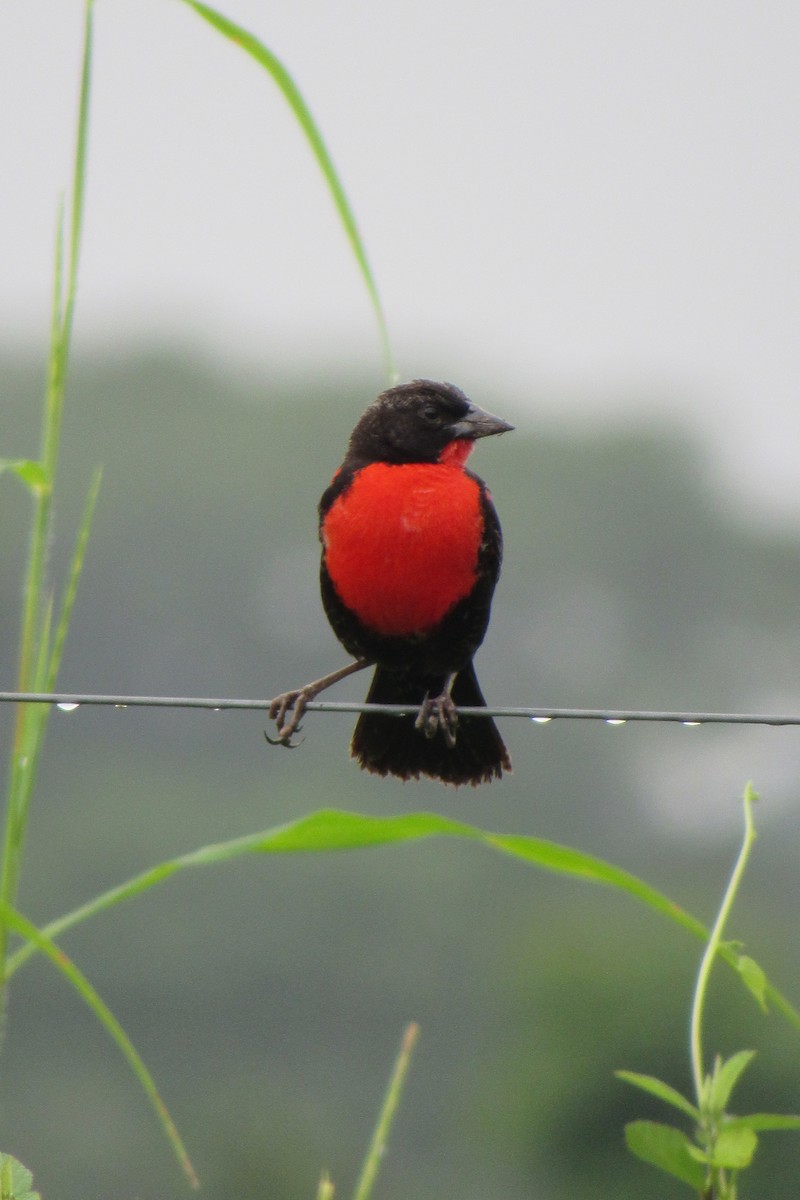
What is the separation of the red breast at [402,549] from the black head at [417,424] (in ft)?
0.84

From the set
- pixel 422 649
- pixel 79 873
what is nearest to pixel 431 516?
pixel 422 649

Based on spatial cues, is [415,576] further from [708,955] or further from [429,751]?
[708,955]

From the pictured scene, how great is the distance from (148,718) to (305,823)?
87.9 metres

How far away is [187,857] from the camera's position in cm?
173

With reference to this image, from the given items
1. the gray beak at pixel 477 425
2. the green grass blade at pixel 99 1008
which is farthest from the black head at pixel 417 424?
the green grass blade at pixel 99 1008

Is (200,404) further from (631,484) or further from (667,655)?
(667,655)

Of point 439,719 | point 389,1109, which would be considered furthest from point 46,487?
point 439,719

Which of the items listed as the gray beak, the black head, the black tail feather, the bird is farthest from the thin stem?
the gray beak

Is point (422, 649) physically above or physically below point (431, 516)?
below

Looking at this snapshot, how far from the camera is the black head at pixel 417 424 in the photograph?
447cm

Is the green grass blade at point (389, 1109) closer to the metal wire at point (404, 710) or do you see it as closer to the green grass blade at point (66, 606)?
the green grass blade at point (66, 606)

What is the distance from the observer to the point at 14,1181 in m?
1.53

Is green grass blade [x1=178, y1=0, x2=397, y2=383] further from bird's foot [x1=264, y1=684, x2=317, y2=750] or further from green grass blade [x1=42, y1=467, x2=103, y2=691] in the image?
bird's foot [x1=264, y1=684, x2=317, y2=750]

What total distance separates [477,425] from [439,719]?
836 millimetres
